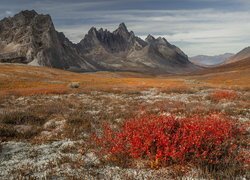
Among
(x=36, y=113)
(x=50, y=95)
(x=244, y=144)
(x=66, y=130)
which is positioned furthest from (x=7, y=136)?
(x=50, y=95)

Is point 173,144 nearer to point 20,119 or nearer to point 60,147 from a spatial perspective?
point 60,147

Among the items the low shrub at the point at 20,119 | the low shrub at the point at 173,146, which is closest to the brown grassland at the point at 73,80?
the low shrub at the point at 20,119

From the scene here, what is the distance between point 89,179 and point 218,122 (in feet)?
27.3

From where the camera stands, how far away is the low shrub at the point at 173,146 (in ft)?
47.0

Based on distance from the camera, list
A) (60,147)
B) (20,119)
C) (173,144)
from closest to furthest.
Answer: (173,144)
(60,147)
(20,119)

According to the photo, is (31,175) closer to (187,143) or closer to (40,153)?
(40,153)

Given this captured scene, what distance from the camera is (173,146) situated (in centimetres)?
1452

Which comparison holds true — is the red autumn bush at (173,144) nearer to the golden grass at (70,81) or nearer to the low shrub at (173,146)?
the low shrub at (173,146)

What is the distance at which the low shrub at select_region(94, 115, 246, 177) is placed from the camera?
14.3 meters

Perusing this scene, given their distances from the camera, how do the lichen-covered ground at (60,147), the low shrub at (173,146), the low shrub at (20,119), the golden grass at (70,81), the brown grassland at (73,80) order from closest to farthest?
the lichen-covered ground at (60,147), the low shrub at (173,146), the low shrub at (20,119), the golden grass at (70,81), the brown grassland at (73,80)

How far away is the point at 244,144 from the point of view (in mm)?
18062

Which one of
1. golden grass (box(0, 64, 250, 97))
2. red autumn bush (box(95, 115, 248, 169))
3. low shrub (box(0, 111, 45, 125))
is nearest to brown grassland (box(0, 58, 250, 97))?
golden grass (box(0, 64, 250, 97))

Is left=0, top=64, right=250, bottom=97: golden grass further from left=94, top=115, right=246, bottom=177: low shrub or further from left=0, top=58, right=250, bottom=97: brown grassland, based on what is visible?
left=94, top=115, right=246, bottom=177: low shrub

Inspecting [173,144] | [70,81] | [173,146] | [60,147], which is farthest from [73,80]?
[173,146]
